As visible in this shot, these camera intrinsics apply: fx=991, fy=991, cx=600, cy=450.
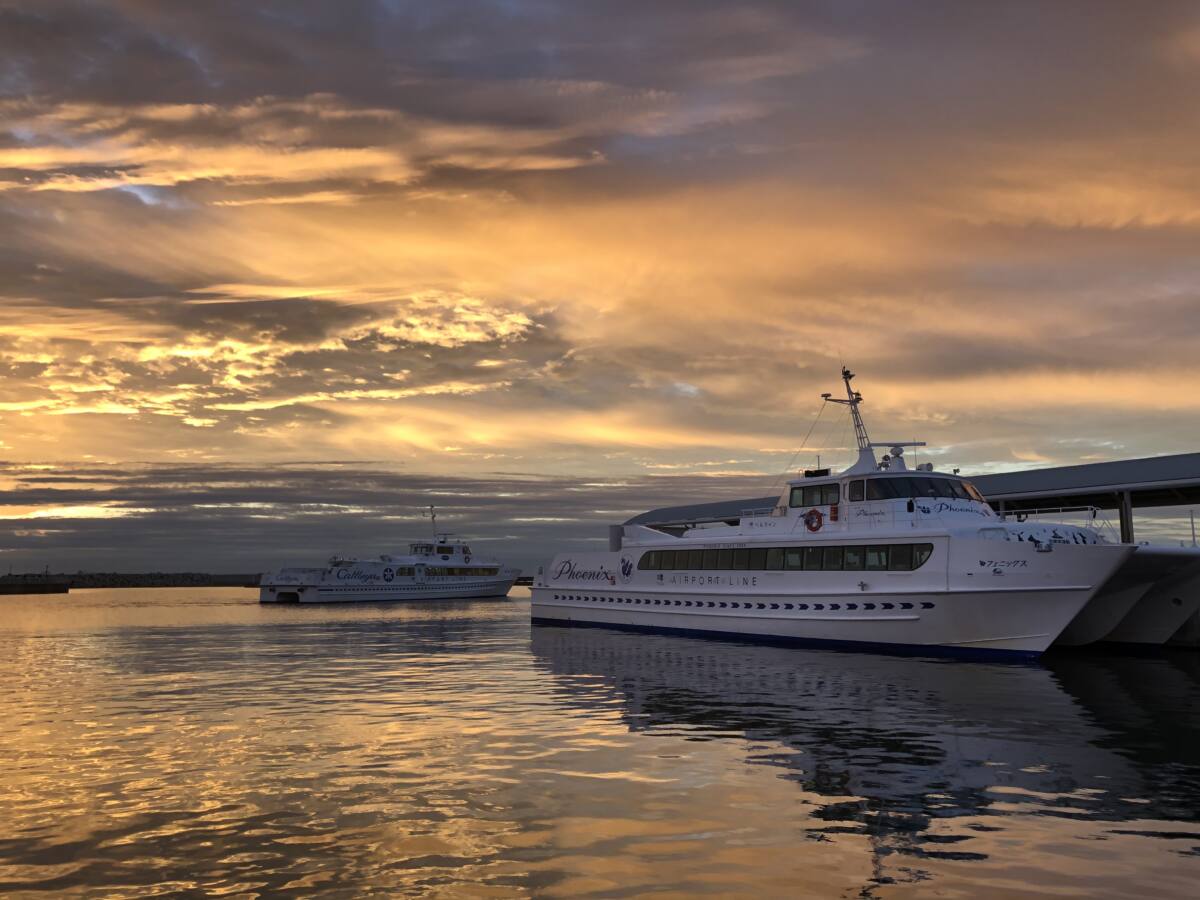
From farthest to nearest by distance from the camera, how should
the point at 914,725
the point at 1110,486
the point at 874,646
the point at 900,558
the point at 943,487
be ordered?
the point at 1110,486
the point at 943,487
the point at 874,646
the point at 900,558
the point at 914,725

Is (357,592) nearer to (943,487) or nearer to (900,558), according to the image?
(943,487)

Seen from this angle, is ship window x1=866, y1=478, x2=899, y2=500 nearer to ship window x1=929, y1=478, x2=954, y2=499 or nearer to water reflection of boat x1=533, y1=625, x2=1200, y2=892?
ship window x1=929, y1=478, x2=954, y2=499

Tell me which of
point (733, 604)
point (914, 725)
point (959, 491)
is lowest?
point (914, 725)

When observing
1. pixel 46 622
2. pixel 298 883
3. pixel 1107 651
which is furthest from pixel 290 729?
pixel 46 622

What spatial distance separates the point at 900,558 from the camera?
30.7m

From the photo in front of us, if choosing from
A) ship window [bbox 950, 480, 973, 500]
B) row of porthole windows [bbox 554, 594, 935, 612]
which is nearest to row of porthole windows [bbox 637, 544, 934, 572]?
row of porthole windows [bbox 554, 594, 935, 612]

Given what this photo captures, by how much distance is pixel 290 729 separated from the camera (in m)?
17.1

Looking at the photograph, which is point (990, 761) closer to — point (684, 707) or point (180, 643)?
point (684, 707)

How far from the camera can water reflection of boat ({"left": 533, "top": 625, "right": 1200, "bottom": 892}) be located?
11.3 metres

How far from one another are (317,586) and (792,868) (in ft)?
292

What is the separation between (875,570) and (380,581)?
6961cm

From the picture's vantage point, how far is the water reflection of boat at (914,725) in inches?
444

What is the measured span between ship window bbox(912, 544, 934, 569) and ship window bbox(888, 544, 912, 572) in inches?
5.9

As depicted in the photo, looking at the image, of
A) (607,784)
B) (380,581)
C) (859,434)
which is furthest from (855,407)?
(380,581)
